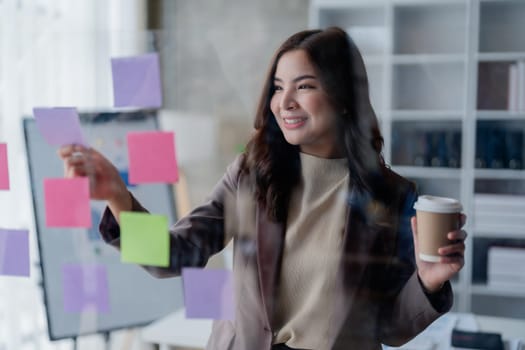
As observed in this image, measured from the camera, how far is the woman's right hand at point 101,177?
2.10 ft

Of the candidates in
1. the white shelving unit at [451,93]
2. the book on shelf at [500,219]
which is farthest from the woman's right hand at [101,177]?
the book on shelf at [500,219]

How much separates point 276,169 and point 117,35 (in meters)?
0.26

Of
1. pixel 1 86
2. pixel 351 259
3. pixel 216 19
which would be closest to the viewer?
pixel 351 259

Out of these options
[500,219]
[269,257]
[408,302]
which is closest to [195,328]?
[269,257]

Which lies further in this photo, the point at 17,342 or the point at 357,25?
the point at 17,342

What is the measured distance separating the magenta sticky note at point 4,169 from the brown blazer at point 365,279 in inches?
13.7

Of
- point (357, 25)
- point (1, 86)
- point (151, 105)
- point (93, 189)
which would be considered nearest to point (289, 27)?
point (357, 25)

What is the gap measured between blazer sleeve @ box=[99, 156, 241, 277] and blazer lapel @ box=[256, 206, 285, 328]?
2.0 inches

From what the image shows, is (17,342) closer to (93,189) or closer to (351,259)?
(93,189)

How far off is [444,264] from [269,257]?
6.7 inches

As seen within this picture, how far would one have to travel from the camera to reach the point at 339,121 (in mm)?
550

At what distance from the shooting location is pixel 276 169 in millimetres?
588

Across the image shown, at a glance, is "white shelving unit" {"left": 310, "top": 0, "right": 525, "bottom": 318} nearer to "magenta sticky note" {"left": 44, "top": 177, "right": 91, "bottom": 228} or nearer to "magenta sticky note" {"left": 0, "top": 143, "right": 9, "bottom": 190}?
"magenta sticky note" {"left": 44, "top": 177, "right": 91, "bottom": 228}

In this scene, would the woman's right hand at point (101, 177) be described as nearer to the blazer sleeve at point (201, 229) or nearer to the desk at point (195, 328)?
the blazer sleeve at point (201, 229)
